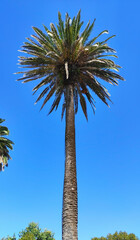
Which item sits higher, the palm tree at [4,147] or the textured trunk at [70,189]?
the palm tree at [4,147]

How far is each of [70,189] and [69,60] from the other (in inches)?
289

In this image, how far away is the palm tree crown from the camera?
13148 millimetres

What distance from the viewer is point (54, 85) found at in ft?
48.7

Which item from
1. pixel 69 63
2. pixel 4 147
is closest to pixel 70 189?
pixel 69 63

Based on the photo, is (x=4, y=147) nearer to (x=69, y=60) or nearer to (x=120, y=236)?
(x=69, y=60)

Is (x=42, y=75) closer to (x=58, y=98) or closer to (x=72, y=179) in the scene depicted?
(x=58, y=98)


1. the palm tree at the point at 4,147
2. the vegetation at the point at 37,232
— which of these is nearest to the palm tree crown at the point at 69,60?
the palm tree at the point at 4,147

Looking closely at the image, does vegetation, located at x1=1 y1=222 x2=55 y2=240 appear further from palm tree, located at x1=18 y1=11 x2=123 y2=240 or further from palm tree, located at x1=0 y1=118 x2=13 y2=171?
palm tree, located at x1=18 y1=11 x2=123 y2=240

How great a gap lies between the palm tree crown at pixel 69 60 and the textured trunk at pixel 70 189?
8.19 feet

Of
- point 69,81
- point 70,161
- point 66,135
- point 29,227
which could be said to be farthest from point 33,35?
point 29,227

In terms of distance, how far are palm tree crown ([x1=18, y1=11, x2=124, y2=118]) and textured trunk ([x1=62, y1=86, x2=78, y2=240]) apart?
98.3 inches

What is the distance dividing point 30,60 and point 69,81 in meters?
2.80

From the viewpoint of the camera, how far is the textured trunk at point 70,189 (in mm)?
8992

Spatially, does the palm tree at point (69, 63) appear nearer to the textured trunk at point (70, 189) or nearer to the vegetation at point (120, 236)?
the textured trunk at point (70, 189)
